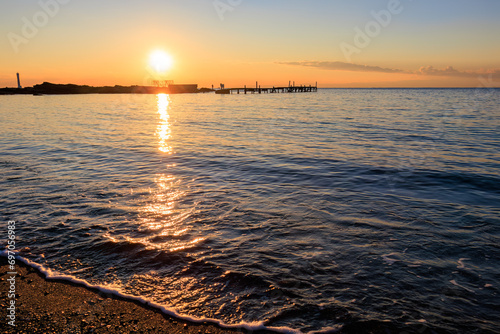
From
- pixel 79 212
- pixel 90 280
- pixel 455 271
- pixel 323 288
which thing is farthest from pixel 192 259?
pixel 455 271

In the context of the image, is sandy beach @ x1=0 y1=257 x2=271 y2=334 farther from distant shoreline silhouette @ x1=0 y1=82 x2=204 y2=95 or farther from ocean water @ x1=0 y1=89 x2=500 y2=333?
distant shoreline silhouette @ x1=0 y1=82 x2=204 y2=95

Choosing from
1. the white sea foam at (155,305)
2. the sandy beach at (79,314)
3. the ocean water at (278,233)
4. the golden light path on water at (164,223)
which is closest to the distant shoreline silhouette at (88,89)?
the ocean water at (278,233)

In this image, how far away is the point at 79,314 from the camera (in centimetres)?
407

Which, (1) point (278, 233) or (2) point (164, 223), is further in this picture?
(2) point (164, 223)

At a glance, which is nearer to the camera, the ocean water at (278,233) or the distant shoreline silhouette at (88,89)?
the ocean water at (278,233)

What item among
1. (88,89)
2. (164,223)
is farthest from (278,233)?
(88,89)

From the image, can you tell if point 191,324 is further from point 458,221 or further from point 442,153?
point 442,153

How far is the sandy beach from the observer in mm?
3807

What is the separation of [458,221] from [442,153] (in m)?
10.6

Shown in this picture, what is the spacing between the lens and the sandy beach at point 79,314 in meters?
3.81

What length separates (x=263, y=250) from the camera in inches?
238

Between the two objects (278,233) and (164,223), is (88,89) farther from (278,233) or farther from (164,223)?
(278,233)

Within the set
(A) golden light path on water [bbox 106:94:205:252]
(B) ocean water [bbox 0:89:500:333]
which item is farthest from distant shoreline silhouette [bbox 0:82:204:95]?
(A) golden light path on water [bbox 106:94:205:252]

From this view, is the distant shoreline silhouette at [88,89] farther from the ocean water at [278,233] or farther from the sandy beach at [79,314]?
the sandy beach at [79,314]
